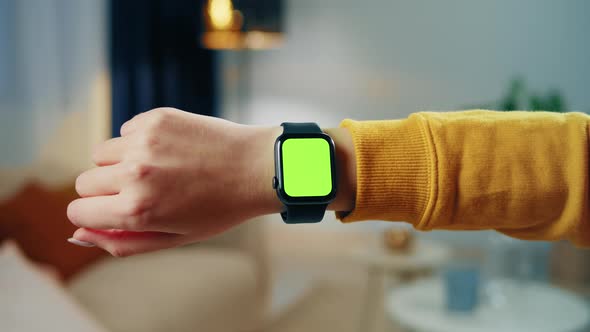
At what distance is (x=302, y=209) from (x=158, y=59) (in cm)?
287

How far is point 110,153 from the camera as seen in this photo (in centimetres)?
50

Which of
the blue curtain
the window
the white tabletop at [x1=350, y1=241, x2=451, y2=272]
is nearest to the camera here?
the white tabletop at [x1=350, y1=241, x2=451, y2=272]

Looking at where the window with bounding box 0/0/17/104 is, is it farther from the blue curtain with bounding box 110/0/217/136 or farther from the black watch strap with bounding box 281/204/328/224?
the black watch strap with bounding box 281/204/328/224

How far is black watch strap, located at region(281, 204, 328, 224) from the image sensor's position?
20.8 inches

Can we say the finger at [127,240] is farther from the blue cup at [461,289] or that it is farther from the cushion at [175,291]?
the blue cup at [461,289]

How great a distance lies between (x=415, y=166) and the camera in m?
0.55

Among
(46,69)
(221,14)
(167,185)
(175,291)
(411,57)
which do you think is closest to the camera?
(167,185)

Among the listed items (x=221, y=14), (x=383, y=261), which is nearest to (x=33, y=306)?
(x=383, y=261)

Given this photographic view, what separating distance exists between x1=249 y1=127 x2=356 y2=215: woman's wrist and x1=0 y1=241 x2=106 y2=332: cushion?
2.20ft

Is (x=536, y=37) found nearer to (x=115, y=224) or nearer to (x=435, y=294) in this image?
(x=435, y=294)

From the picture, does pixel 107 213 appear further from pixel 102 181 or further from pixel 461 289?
pixel 461 289

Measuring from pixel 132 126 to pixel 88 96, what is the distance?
8.20ft

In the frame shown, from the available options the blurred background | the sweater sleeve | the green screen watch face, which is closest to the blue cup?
the blurred background

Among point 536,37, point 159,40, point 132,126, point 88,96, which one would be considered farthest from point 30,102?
point 536,37
